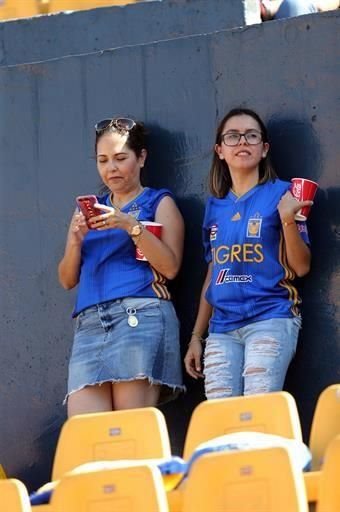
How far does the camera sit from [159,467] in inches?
199

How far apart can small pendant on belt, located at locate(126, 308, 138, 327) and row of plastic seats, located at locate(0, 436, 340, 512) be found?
1.75m

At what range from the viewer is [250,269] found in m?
6.25

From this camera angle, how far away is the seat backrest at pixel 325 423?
534 cm

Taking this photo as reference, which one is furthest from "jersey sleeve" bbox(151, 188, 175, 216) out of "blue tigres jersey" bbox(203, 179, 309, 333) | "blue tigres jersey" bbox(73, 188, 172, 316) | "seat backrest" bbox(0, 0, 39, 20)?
"seat backrest" bbox(0, 0, 39, 20)

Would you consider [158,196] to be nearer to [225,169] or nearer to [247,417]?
[225,169]

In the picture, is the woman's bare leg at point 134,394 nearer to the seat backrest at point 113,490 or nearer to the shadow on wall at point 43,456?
the shadow on wall at point 43,456

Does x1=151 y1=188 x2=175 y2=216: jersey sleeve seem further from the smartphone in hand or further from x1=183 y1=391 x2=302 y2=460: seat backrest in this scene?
x1=183 y1=391 x2=302 y2=460: seat backrest

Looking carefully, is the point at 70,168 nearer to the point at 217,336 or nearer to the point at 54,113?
the point at 54,113

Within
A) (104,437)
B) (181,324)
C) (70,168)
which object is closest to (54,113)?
(70,168)

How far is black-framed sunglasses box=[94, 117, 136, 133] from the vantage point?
6.73 m

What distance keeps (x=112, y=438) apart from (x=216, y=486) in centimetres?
108

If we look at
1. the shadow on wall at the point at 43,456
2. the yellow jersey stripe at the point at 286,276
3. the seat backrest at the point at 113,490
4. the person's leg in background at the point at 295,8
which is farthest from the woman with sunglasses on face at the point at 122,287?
the seat backrest at the point at 113,490

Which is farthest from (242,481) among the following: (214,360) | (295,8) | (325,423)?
(295,8)

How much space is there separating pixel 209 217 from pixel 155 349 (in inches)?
26.8
